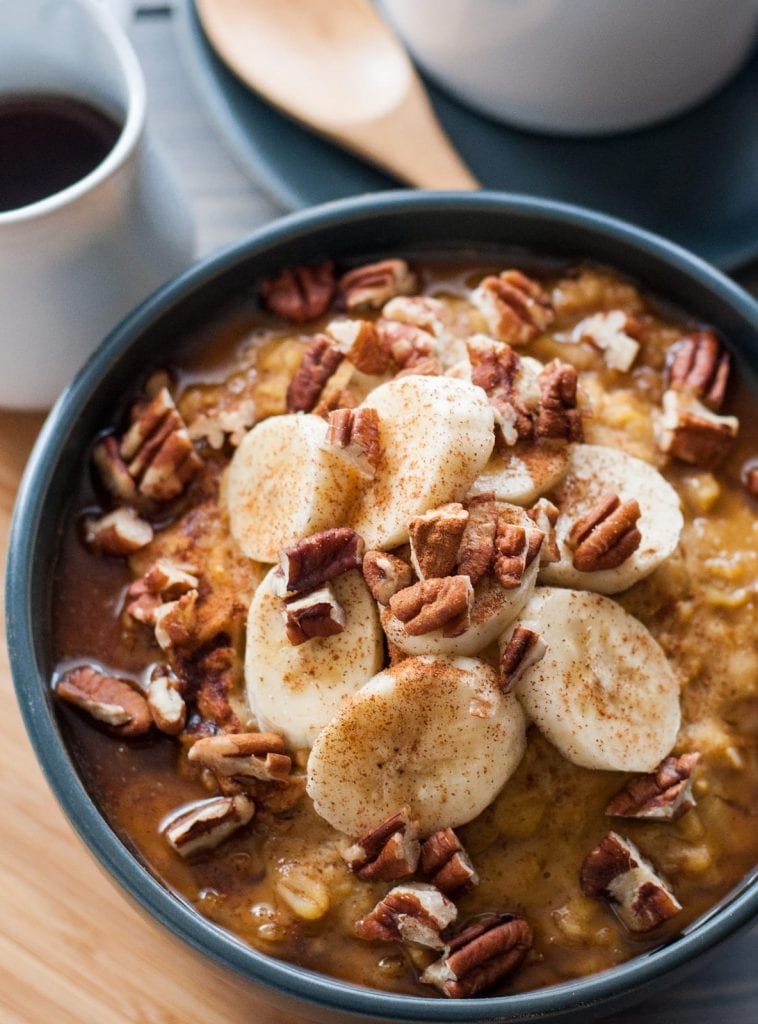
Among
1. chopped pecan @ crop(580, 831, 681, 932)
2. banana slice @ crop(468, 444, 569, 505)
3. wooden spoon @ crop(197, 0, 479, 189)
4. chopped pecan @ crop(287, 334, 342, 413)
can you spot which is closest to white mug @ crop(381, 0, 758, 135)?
wooden spoon @ crop(197, 0, 479, 189)

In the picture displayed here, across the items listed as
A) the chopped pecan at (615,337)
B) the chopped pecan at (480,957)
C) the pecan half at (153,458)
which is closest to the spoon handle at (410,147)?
the chopped pecan at (615,337)

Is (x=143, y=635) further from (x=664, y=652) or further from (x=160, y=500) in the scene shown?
(x=664, y=652)

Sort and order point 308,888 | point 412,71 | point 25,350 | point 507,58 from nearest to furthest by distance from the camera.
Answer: point 308,888 < point 25,350 < point 507,58 < point 412,71

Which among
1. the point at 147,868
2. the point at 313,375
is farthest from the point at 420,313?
the point at 147,868

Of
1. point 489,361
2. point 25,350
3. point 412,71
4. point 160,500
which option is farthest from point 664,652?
point 412,71

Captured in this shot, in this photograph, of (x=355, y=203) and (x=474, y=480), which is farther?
(x=355, y=203)

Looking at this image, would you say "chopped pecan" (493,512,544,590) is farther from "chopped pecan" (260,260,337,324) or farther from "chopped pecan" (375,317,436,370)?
"chopped pecan" (260,260,337,324)

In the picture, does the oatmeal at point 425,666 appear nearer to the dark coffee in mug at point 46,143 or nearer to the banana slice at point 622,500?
the banana slice at point 622,500
